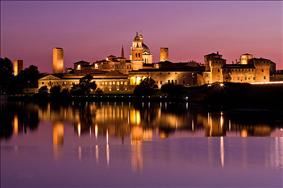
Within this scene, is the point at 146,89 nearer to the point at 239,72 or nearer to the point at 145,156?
the point at 239,72

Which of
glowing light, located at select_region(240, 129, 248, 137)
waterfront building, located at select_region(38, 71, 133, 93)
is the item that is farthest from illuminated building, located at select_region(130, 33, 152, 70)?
glowing light, located at select_region(240, 129, 248, 137)

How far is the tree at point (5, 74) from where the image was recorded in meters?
70.5

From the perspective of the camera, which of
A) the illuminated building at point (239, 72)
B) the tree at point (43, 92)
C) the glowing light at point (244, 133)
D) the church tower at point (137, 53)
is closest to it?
the glowing light at point (244, 133)

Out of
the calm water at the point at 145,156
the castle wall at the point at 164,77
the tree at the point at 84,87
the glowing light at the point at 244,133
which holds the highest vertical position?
the castle wall at the point at 164,77

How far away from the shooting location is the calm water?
490 inches

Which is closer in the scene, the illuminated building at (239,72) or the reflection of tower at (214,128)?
the reflection of tower at (214,128)

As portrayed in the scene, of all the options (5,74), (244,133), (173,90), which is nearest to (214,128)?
(244,133)

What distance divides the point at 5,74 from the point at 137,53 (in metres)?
18.7

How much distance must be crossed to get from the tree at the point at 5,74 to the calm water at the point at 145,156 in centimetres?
4714

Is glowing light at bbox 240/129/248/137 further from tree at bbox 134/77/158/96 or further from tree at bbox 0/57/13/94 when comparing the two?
tree at bbox 0/57/13/94

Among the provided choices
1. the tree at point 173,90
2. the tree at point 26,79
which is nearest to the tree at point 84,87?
the tree at point 26,79

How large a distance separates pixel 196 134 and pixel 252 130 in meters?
2.28

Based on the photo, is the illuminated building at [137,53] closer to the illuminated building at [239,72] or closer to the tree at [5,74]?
the illuminated building at [239,72]

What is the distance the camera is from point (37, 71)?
272ft
